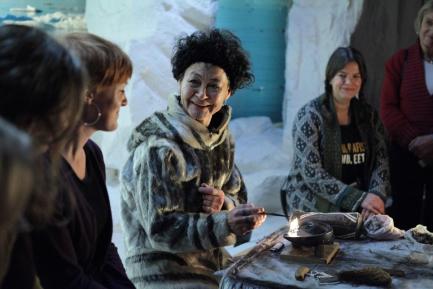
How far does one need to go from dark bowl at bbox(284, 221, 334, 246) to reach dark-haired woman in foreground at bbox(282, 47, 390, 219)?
961 millimetres

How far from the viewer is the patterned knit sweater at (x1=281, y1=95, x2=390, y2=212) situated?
11.2ft

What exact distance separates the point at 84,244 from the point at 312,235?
3.12 ft

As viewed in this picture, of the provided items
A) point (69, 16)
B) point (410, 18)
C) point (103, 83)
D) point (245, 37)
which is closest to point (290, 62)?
point (245, 37)

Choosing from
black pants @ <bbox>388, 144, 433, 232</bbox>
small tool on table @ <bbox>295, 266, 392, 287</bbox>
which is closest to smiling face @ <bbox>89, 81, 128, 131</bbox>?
small tool on table @ <bbox>295, 266, 392, 287</bbox>

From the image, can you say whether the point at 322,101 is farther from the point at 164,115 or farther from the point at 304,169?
the point at 164,115

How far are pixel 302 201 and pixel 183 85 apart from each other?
4.12 ft

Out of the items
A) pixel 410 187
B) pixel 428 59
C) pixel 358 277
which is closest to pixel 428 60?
pixel 428 59

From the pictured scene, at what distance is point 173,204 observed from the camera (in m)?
2.44

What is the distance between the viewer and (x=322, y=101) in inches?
141

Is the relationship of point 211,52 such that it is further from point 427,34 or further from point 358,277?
point 427,34

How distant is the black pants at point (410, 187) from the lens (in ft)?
13.1

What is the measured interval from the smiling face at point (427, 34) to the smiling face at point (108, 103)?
2551 millimetres

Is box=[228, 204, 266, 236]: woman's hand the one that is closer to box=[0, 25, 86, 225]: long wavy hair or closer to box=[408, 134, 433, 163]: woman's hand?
box=[0, 25, 86, 225]: long wavy hair

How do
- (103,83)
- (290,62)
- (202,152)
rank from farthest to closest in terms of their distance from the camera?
1. (290,62)
2. (202,152)
3. (103,83)
